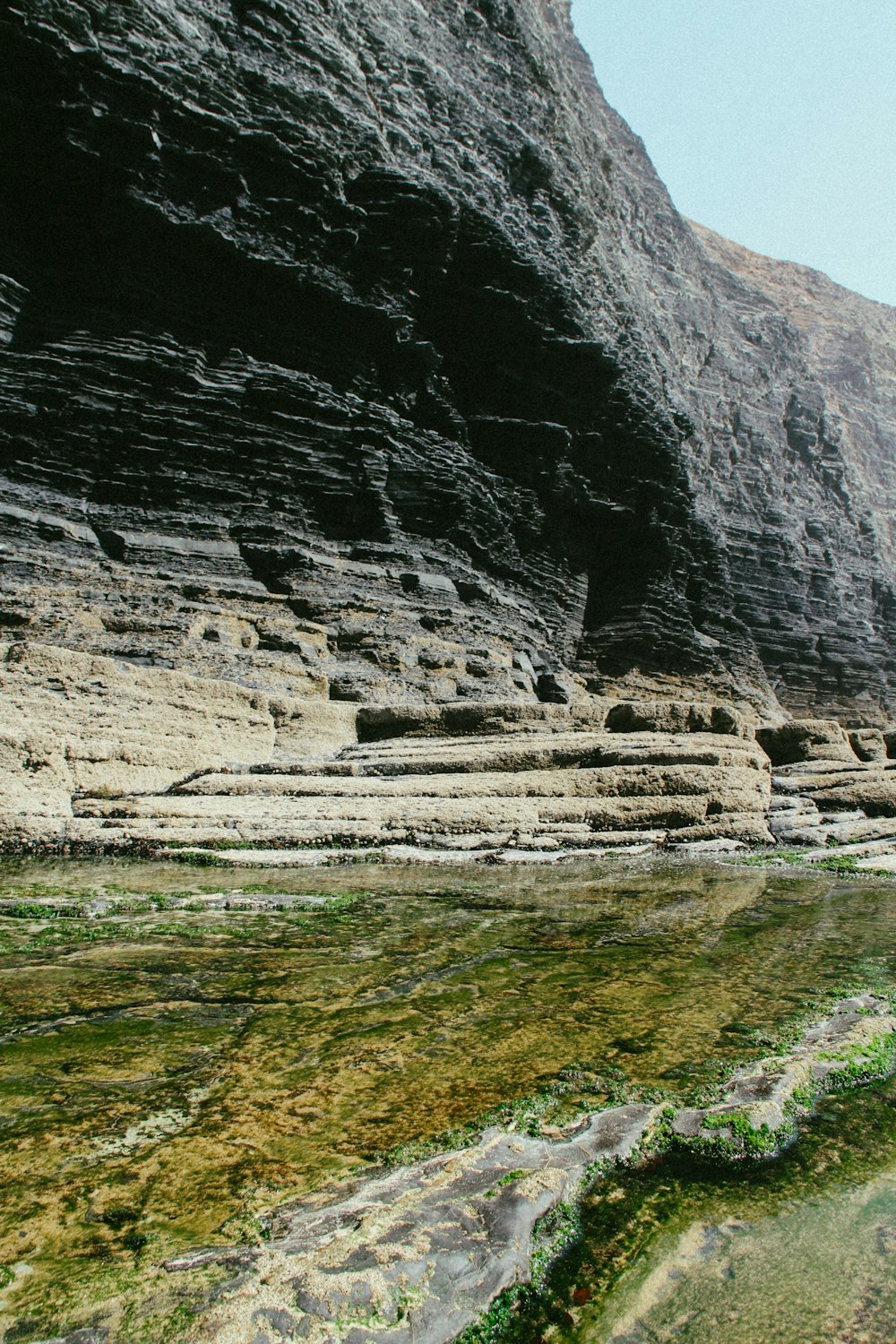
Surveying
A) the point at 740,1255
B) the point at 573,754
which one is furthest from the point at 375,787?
the point at 740,1255

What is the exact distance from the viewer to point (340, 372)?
85.6 ft

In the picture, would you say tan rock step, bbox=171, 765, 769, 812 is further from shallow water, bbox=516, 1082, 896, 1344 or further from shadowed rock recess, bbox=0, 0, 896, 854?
shallow water, bbox=516, 1082, 896, 1344

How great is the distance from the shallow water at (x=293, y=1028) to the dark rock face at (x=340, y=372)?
37.3 feet

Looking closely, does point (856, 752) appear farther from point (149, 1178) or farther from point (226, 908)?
point (149, 1178)

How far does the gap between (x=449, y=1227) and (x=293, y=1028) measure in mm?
1255

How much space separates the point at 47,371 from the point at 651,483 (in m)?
24.1

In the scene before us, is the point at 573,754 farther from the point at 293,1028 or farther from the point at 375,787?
the point at 293,1028

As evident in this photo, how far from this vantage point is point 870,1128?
207cm

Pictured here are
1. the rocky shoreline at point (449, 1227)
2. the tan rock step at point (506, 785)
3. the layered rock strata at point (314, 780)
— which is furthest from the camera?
the tan rock step at point (506, 785)

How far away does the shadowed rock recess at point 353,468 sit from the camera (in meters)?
9.04

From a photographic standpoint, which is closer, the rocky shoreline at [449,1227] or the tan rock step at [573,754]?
the rocky shoreline at [449,1227]

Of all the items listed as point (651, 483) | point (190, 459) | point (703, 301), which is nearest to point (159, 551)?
point (190, 459)

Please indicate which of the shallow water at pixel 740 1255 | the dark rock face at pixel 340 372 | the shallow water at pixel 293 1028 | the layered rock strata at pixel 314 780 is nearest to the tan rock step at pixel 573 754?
the layered rock strata at pixel 314 780

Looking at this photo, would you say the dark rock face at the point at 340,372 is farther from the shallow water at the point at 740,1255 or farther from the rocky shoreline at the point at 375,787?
the shallow water at the point at 740,1255
